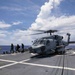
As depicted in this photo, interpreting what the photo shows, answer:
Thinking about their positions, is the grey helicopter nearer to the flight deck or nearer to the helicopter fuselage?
the helicopter fuselage

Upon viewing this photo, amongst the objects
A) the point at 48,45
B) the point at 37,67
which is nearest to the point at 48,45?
the point at 48,45

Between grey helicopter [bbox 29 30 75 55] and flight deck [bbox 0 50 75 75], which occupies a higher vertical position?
grey helicopter [bbox 29 30 75 55]

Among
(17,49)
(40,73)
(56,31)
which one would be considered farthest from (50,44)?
(40,73)

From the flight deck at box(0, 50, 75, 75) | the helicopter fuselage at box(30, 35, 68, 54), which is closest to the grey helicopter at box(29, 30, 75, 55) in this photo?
the helicopter fuselage at box(30, 35, 68, 54)

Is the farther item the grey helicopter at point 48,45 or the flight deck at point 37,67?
the grey helicopter at point 48,45

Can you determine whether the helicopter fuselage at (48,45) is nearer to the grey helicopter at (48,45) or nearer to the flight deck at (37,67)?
the grey helicopter at (48,45)

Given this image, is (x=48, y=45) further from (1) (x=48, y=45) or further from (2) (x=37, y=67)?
(2) (x=37, y=67)

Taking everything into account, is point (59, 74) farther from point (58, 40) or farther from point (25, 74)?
point (58, 40)

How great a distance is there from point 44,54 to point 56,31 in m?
7.01

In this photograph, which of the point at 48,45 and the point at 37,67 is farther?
the point at 48,45

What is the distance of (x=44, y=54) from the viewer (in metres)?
23.2

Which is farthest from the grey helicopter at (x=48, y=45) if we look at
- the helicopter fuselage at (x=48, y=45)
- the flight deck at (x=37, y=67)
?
the flight deck at (x=37, y=67)

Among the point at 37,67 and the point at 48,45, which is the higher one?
the point at 48,45

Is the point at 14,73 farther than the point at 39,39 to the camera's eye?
No
